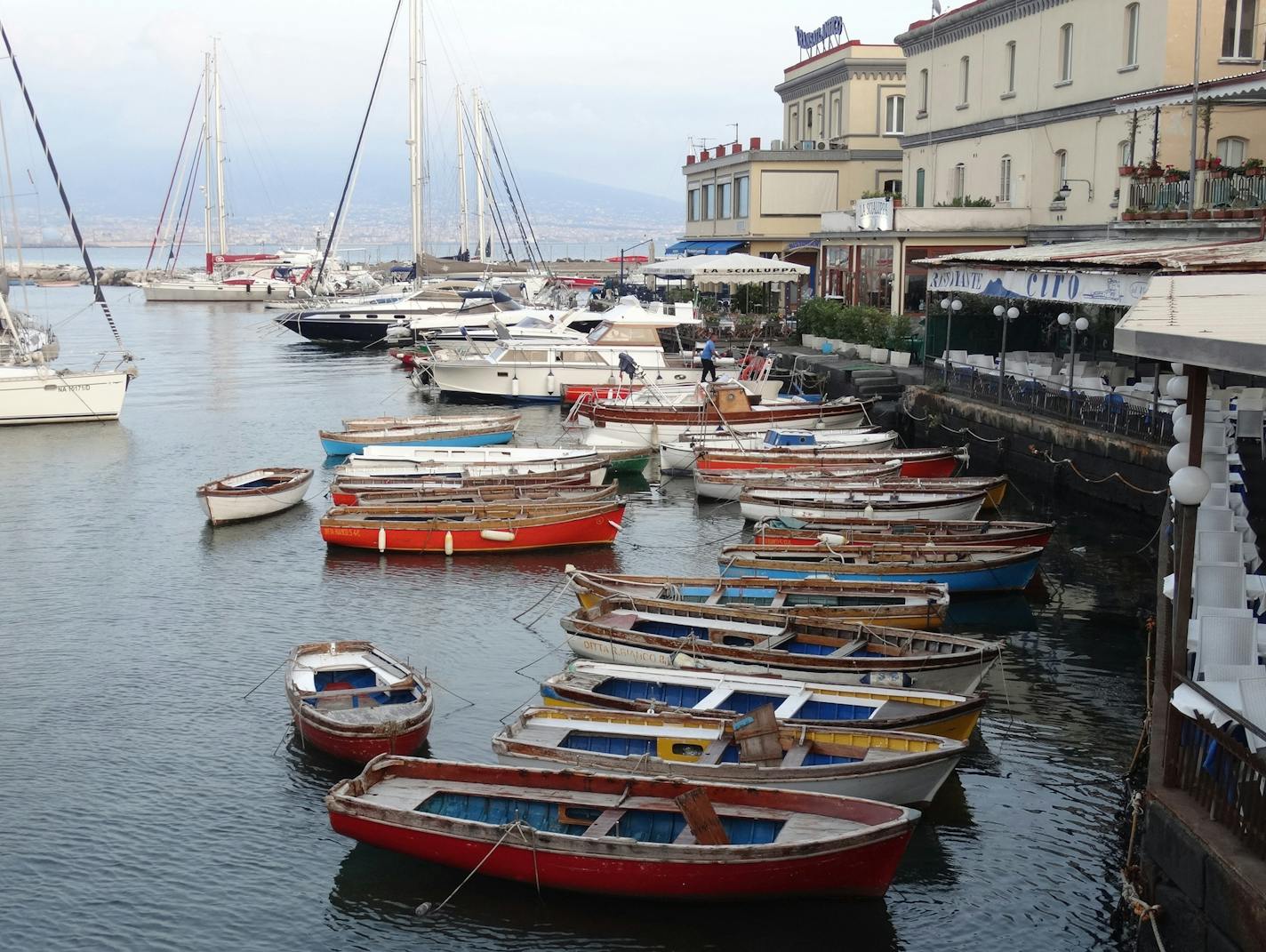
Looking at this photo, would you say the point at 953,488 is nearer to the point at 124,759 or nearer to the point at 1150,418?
the point at 1150,418

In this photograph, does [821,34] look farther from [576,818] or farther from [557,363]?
[576,818]

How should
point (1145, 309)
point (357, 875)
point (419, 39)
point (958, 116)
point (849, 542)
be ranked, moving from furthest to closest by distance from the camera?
point (419, 39) → point (958, 116) → point (849, 542) → point (357, 875) → point (1145, 309)

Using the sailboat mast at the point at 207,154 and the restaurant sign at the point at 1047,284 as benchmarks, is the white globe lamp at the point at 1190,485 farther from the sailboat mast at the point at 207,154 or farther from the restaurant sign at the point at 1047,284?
the sailboat mast at the point at 207,154

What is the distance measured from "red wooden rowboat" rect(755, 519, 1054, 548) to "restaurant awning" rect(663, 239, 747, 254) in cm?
4057

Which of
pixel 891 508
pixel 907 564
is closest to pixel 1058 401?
pixel 891 508

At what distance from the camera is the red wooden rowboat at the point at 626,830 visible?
12219 millimetres

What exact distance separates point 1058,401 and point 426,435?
16365 mm

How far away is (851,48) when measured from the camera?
60.3 meters

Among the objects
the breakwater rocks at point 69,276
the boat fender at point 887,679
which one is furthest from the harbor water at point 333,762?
the breakwater rocks at point 69,276

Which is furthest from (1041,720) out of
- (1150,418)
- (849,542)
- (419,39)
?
(419,39)

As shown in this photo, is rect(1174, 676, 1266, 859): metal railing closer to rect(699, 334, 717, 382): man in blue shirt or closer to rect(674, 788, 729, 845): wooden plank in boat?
rect(674, 788, 729, 845): wooden plank in boat

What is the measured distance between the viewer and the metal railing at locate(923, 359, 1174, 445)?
2669cm

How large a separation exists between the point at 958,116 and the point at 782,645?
115 ft

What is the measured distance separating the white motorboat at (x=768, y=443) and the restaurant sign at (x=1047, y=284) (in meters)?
4.19
